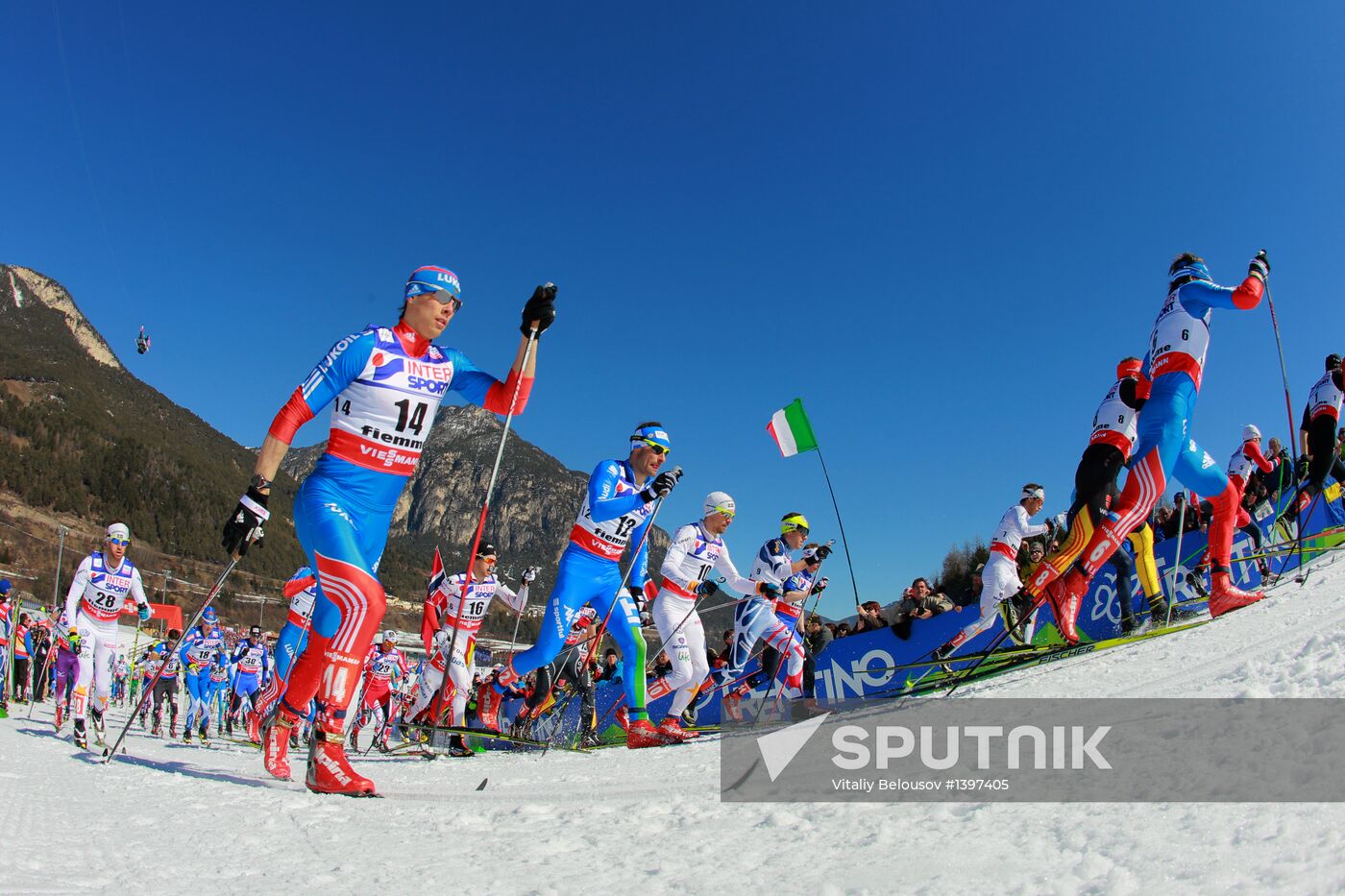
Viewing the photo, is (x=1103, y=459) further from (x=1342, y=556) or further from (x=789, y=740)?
(x=789, y=740)

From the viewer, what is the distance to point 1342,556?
706cm

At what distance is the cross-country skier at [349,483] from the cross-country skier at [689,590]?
128 inches

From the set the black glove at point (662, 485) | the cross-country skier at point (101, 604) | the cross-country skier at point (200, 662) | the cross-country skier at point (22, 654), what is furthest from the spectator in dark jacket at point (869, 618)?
the cross-country skier at point (22, 654)

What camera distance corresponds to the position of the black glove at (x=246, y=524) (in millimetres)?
3623

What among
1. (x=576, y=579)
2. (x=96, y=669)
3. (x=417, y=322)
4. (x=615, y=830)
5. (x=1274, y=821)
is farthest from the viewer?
(x=96, y=669)

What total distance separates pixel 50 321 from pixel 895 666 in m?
173

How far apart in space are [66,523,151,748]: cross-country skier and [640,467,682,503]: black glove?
18.6 ft

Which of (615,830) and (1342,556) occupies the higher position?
(1342,556)

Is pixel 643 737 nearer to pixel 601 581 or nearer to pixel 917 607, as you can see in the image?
pixel 601 581

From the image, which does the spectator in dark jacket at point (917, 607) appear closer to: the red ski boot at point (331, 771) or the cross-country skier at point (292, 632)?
the cross-country skier at point (292, 632)

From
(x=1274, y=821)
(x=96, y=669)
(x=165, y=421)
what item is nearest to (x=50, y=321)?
(x=165, y=421)

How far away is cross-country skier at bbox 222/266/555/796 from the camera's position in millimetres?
3646

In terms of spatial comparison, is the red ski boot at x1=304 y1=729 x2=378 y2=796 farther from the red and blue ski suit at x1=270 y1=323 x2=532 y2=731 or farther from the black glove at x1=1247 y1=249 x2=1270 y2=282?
the black glove at x1=1247 y1=249 x2=1270 y2=282

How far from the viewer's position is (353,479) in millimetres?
3871
